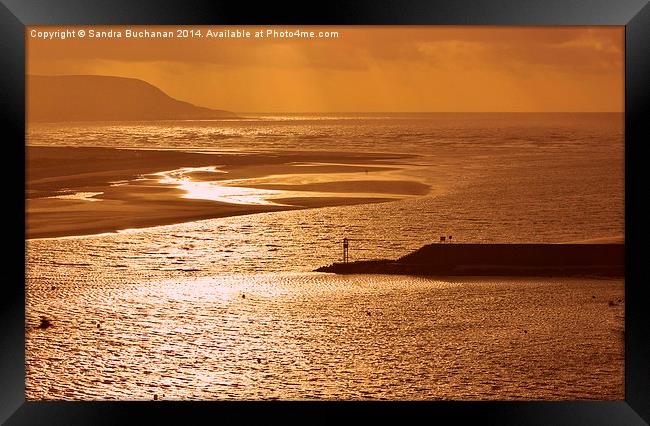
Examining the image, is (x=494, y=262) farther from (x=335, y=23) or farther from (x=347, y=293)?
(x=335, y=23)

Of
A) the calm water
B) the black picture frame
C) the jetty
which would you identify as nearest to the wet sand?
the calm water

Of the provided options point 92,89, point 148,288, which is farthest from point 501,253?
point 92,89

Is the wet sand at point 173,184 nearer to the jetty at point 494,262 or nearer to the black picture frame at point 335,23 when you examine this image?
the jetty at point 494,262

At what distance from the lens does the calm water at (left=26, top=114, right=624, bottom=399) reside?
239 inches

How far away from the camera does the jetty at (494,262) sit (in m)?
6.59

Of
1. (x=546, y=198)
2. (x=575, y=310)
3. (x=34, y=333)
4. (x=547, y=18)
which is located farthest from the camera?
(x=546, y=198)

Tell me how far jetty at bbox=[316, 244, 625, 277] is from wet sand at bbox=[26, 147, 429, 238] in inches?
23.0

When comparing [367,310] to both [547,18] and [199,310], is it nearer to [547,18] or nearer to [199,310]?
[199,310]

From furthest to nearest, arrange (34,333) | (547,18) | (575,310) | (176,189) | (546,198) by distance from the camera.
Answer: (546,198) < (575,310) < (176,189) < (34,333) < (547,18)

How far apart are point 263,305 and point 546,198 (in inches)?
130

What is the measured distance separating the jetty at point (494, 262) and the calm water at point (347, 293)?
0.35 feet

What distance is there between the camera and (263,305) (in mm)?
6789

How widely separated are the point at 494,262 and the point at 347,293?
124 cm

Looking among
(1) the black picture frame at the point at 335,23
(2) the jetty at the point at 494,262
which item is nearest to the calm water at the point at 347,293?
(2) the jetty at the point at 494,262
